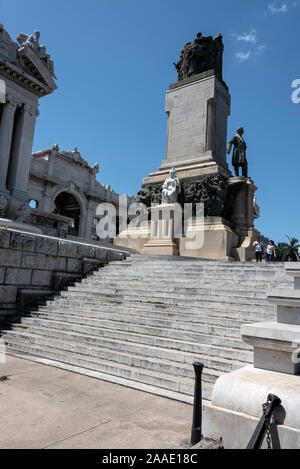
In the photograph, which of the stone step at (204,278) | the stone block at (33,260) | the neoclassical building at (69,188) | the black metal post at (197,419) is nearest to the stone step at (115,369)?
the black metal post at (197,419)

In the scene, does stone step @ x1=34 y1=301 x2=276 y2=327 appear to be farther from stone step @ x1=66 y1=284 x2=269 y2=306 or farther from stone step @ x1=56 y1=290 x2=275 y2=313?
stone step @ x1=66 y1=284 x2=269 y2=306

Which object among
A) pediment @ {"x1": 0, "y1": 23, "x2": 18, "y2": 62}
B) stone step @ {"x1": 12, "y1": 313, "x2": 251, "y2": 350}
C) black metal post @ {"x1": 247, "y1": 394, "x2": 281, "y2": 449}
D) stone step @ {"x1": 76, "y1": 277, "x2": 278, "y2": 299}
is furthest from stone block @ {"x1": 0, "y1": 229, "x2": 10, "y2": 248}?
pediment @ {"x1": 0, "y1": 23, "x2": 18, "y2": 62}

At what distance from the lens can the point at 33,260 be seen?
9.27 meters

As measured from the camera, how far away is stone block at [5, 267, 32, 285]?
8602 millimetres

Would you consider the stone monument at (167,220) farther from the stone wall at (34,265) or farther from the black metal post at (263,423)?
the black metal post at (263,423)

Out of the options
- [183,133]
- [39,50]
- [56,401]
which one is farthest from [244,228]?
[39,50]

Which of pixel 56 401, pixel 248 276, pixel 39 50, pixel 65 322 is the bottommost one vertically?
pixel 56 401

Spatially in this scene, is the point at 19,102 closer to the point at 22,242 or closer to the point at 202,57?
the point at 202,57

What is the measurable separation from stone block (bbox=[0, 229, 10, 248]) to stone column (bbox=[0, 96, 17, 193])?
10655 mm

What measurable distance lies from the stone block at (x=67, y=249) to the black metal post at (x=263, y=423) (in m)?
8.37

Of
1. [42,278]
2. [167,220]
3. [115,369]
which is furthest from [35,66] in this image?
[115,369]
